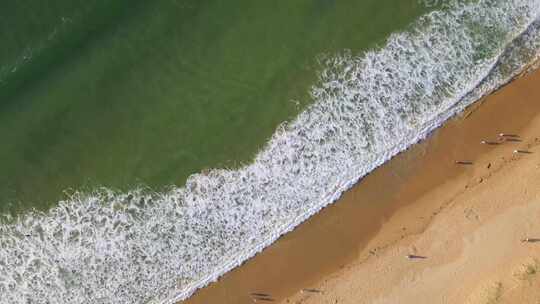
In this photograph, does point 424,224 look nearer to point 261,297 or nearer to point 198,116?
point 261,297

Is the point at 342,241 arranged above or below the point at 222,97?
below

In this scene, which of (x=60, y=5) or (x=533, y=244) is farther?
(x=60, y=5)

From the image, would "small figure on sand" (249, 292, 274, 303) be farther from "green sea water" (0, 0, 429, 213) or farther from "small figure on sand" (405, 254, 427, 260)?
"small figure on sand" (405, 254, 427, 260)

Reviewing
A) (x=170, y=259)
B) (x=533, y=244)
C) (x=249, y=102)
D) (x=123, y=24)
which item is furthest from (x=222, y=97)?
(x=533, y=244)

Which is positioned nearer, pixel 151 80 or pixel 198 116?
pixel 198 116

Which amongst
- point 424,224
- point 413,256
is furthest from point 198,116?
point 413,256

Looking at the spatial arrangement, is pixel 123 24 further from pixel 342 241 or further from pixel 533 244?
pixel 533 244
